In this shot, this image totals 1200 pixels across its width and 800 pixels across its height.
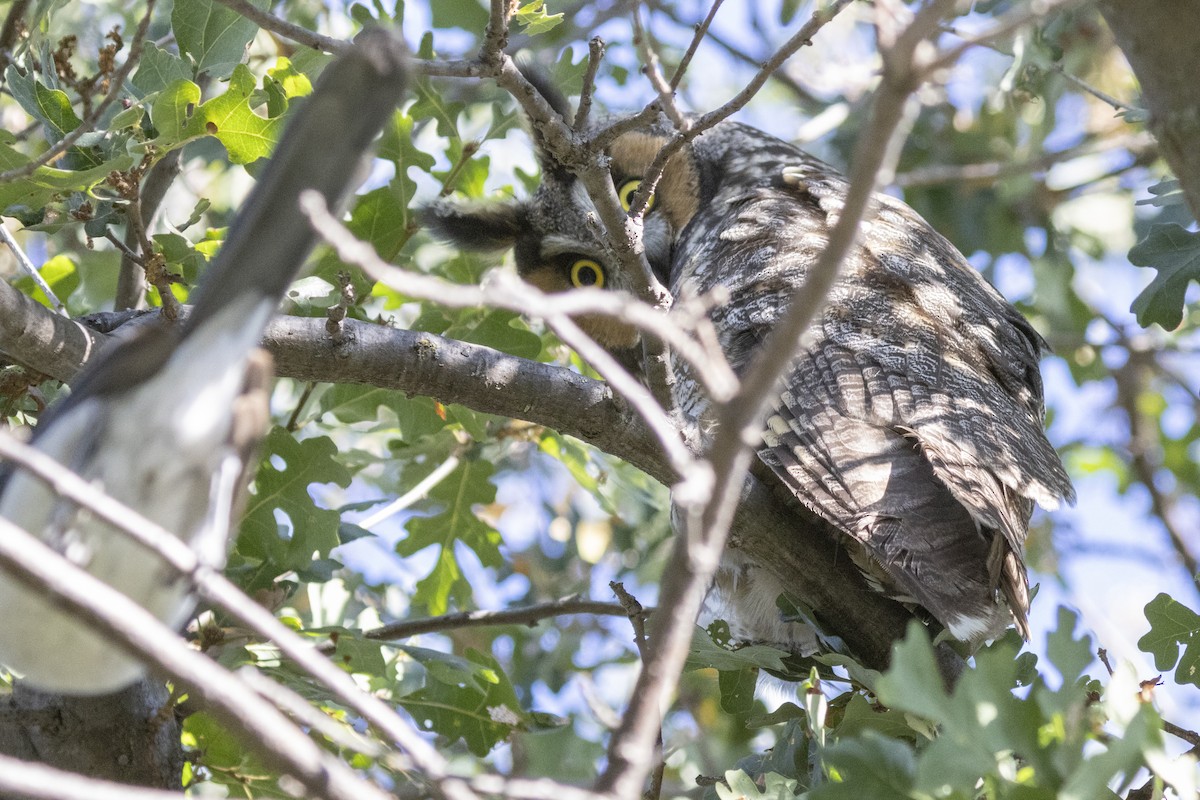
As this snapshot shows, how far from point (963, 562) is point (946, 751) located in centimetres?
76

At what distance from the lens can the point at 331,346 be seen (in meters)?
2.28

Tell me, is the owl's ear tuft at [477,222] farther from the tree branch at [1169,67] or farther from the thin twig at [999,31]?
the thin twig at [999,31]

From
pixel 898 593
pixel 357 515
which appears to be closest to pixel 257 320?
pixel 898 593

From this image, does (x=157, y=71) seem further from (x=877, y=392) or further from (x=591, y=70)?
(x=877, y=392)

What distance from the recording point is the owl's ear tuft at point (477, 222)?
158 inches

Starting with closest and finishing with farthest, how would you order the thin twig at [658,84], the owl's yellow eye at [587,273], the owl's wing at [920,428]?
the thin twig at [658,84] → the owl's wing at [920,428] → the owl's yellow eye at [587,273]

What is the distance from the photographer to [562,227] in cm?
410

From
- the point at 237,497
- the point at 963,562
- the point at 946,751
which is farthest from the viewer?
the point at 963,562

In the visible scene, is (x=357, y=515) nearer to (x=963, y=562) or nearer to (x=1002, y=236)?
(x=963, y=562)

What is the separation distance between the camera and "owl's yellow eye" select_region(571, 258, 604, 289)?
4059 mm

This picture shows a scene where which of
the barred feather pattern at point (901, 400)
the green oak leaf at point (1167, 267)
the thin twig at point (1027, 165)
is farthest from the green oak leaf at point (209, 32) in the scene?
the thin twig at point (1027, 165)

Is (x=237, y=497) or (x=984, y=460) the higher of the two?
(x=984, y=460)

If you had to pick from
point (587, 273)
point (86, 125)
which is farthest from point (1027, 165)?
point (86, 125)

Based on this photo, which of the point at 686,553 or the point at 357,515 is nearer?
the point at 686,553
